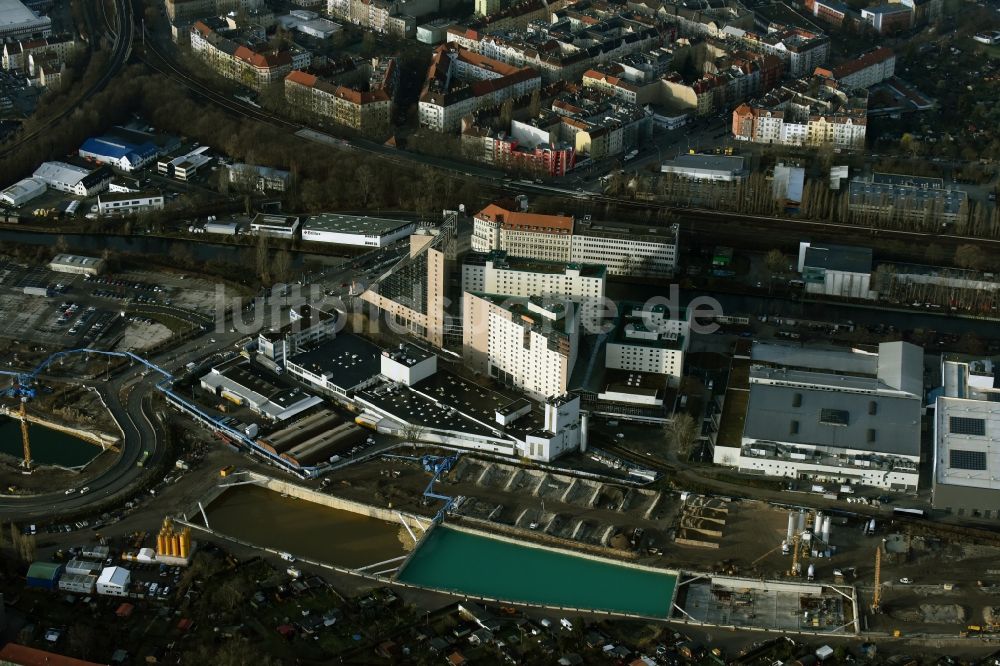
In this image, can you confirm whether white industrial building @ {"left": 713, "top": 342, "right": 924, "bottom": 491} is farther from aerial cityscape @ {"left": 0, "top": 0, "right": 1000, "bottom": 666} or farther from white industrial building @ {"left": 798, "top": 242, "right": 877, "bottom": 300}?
white industrial building @ {"left": 798, "top": 242, "right": 877, "bottom": 300}

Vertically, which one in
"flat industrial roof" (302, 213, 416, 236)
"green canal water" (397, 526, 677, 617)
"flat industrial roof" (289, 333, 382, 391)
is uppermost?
"flat industrial roof" (302, 213, 416, 236)

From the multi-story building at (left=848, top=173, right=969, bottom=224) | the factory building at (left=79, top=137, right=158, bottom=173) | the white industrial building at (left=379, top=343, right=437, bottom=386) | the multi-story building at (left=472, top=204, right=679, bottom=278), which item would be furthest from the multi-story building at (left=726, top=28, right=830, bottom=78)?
the white industrial building at (left=379, top=343, right=437, bottom=386)

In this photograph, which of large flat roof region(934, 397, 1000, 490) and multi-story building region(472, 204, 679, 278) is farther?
multi-story building region(472, 204, 679, 278)

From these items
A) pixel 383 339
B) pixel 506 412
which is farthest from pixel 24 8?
pixel 506 412

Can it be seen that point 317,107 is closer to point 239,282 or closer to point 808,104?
point 239,282

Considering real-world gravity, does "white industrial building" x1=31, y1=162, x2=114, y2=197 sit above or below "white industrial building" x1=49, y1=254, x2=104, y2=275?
above

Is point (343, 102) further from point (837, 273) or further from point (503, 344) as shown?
point (837, 273)
